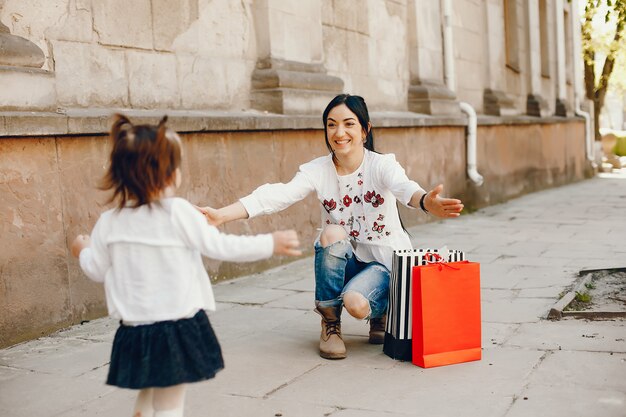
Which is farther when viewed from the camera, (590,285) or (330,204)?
(590,285)

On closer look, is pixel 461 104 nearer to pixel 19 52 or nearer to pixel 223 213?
pixel 19 52

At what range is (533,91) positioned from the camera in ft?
59.0

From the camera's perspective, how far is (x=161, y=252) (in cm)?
287

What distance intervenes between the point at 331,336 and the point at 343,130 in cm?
110

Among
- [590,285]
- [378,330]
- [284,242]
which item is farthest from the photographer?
[590,285]

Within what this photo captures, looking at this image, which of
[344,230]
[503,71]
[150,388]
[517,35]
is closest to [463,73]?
[503,71]

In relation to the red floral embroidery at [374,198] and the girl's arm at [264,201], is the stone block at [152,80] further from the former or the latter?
the red floral embroidery at [374,198]

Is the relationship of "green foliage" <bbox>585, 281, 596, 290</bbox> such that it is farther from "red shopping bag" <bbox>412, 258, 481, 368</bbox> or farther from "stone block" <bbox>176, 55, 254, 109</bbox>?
"stone block" <bbox>176, 55, 254, 109</bbox>

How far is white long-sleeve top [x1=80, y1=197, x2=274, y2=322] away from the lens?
2854 mm

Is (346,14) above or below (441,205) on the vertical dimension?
above

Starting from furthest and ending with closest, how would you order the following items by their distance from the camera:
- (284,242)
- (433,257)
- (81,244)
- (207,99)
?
1. (207,99)
2. (433,257)
3. (81,244)
4. (284,242)

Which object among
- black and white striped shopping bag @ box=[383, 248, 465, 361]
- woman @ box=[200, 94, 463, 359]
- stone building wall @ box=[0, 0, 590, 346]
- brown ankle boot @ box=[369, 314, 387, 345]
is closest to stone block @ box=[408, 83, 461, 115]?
stone building wall @ box=[0, 0, 590, 346]

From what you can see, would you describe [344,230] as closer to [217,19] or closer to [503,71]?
[217,19]

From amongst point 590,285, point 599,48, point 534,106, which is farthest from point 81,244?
point 599,48
